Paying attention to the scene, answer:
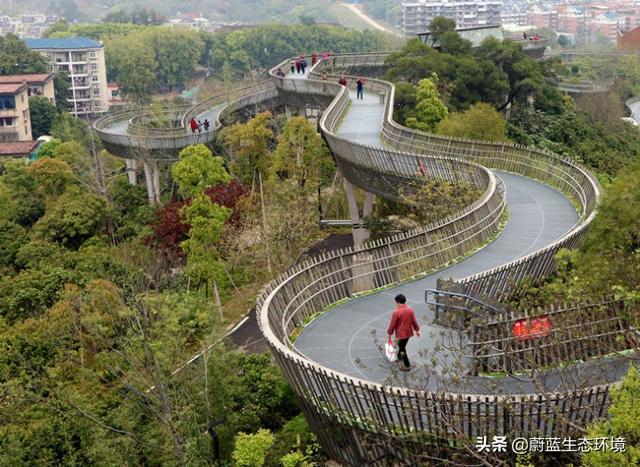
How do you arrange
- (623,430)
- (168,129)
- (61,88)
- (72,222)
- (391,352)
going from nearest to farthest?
(623,430) → (391,352) → (72,222) → (168,129) → (61,88)

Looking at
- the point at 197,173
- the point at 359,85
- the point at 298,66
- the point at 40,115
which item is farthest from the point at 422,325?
the point at 40,115

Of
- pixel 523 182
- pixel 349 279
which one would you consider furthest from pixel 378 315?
pixel 523 182

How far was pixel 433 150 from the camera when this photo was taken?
29.5 metres

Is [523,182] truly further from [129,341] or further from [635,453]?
[635,453]

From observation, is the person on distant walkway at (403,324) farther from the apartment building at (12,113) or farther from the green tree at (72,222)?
the apartment building at (12,113)

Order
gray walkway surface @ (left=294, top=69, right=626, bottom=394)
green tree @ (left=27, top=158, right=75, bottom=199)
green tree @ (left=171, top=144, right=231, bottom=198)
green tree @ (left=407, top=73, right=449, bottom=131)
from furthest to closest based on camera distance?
green tree @ (left=27, top=158, right=75, bottom=199)
green tree @ (left=407, top=73, right=449, bottom=131)
green tree @ (left=171, top=144, right=231, bottom=198)
gray walkway surface @ (left=294, top=69, right=626, bottom=394)

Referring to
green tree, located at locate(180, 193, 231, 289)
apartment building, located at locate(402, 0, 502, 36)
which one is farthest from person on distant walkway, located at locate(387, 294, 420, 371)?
apartment building, located at locate(402, 0, 502, 36)

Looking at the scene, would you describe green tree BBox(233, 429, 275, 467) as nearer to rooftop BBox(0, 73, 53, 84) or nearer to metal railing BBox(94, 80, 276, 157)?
metal railing BBox(94, 80, 276, 157)

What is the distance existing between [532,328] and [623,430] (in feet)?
13.1

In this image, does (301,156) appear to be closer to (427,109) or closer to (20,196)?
(427,109)

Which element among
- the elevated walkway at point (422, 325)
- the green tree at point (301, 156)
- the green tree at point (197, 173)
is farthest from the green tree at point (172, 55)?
the elevated walkway at point (422, 325)

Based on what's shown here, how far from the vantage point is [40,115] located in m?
77.9

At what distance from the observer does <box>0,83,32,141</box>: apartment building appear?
73188 millimetres

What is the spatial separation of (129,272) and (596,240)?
1742 centimetres
